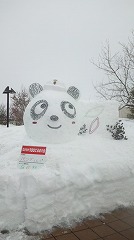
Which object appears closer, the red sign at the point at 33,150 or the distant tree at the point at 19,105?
the red sign at the point at 33,150

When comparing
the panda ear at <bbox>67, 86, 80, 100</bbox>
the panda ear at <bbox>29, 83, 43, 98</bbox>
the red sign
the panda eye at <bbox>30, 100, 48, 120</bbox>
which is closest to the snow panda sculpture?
the panda eye at <bbox>30, 100, 48, 120</bbox>

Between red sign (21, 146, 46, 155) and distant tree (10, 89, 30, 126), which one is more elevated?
distant tree (10, 89, 30, 126)

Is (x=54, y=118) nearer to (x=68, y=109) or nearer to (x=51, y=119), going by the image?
(x=51, y=119)

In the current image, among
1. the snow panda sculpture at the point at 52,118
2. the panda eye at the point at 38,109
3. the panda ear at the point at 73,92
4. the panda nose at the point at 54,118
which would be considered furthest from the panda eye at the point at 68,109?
the panda ear at the point at 73,92

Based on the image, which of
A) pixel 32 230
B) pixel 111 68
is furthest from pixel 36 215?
pixel 111 68

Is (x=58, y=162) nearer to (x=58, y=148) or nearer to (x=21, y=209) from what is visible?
(x=58, y=148)

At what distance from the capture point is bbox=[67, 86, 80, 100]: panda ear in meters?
6.61

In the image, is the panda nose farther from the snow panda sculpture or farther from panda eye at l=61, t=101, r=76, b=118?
panda eye at l=61, t=101, r=76, b=118

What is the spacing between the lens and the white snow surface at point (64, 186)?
4.05 metres

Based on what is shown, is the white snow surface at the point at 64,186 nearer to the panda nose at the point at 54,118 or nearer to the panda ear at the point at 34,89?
the panda nose at the point at 54,118

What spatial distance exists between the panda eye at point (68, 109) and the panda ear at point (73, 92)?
26.4 inches

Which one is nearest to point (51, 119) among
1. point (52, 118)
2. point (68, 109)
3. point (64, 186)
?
point (52, 118)

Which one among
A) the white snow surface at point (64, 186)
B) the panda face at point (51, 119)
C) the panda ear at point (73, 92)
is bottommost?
the white snow surface at point (64, 186)

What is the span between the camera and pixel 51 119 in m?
5.63
